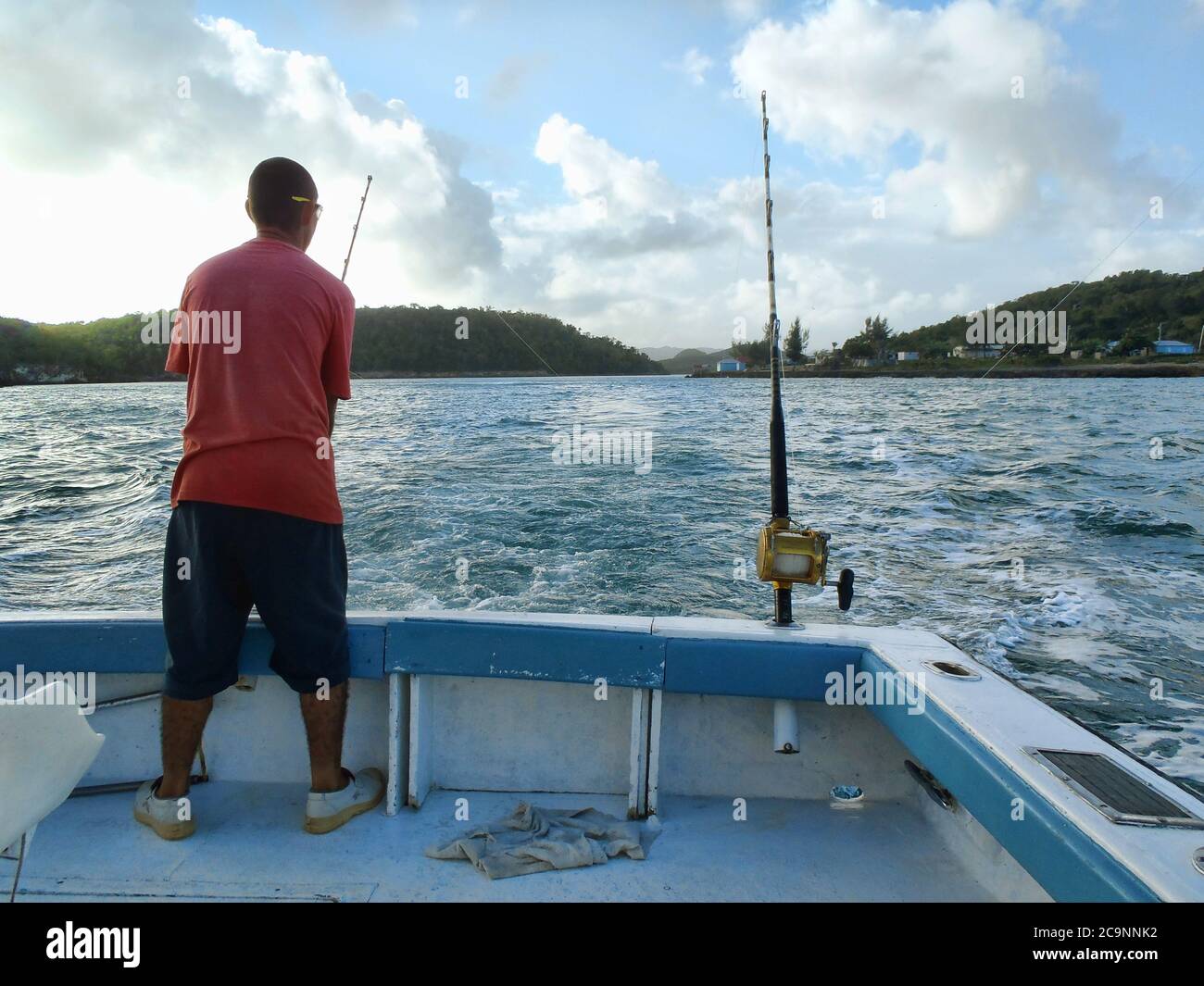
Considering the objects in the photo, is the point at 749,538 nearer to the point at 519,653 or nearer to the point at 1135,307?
the point at 519,653

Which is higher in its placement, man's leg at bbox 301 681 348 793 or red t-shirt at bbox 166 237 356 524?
red t-shirt at bbox 166 237 356 524

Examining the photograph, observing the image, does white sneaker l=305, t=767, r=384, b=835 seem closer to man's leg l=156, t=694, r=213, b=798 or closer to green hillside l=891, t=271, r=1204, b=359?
man's leg l=156, t=694, r=213, b=798

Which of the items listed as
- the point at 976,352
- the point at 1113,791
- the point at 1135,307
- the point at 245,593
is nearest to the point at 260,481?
the point at 245,593

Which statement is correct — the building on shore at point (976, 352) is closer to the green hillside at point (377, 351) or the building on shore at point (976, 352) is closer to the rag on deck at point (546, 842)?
the green hillside at point (377, 351)

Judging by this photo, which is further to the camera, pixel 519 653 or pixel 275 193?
pixel 519 653

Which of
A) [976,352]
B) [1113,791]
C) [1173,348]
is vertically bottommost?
[1113,791]

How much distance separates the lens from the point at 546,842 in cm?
204

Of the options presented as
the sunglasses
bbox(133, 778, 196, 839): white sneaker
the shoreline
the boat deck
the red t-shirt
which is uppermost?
the shoreline

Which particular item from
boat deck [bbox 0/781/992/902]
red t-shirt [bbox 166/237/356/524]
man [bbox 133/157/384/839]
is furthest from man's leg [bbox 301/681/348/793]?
red t-shirt [bbox 166/237/356/524]

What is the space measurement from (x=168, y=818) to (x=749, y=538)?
5774mm

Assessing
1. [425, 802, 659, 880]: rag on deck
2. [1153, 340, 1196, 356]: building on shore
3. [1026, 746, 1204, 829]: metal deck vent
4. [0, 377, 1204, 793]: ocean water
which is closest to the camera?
[1026, 746, 1204, 829]: metal deck vent

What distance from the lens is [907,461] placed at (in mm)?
12461

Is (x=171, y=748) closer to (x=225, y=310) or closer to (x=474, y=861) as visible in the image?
(x=474, y=861)

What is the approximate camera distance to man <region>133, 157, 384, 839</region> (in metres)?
1.84
